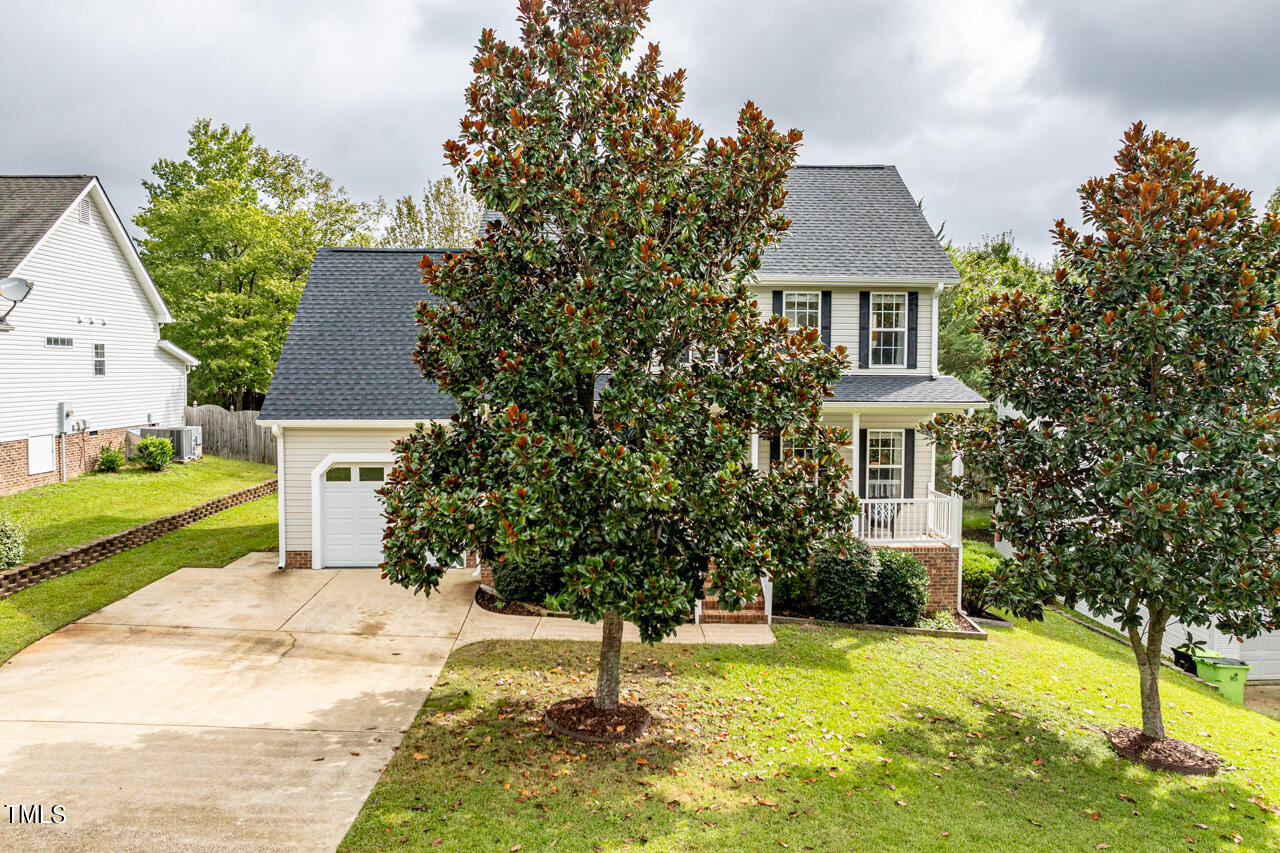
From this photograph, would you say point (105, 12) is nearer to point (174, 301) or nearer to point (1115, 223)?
point (1115, 223)

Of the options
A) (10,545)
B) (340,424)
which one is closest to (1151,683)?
(340,424)

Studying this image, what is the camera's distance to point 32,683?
28.1 ft

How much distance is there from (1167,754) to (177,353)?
29.2 meters

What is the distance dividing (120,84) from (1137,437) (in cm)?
1769

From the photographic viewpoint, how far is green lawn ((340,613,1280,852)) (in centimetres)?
629

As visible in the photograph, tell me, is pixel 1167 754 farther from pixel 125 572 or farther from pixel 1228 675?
pixel 125 572

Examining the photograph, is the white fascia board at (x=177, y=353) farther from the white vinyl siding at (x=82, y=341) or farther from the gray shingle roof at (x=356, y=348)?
the gray shingle roof at (x=356, y=348)

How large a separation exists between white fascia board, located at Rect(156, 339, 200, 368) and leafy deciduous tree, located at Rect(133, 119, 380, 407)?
1459 mm

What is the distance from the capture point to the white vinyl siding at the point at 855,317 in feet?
50.4

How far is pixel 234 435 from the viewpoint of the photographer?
87.0 ft

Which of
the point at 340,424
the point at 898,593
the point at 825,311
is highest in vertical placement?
the point at 825,311

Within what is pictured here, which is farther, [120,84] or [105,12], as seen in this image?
[120,84]

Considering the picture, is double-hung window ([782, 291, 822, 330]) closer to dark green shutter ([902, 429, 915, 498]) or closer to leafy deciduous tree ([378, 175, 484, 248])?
dark green shutter ([902, 429, 915, 498])

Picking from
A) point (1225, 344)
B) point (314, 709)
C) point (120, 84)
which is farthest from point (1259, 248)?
point (120, 84)
